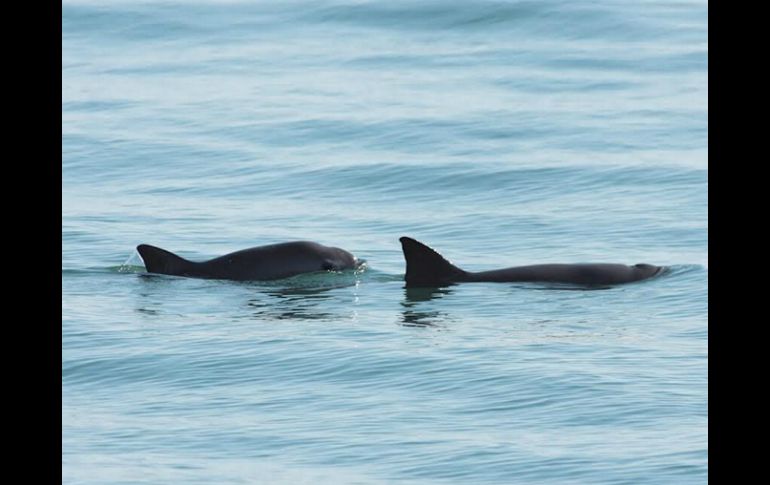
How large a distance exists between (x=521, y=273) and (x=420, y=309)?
137cm

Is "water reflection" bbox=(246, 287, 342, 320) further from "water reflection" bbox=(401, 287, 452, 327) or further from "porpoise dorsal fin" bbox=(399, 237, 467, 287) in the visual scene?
"porpoise dorsal fin" bbox=(399, 237, 467, 287)

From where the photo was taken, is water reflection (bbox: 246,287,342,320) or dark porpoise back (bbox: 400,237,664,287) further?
dark porpoise back (bbox: 400,237,664,287)

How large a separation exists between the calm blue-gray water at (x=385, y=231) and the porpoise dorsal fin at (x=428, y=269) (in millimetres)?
205

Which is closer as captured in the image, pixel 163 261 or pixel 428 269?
pixel 428 269

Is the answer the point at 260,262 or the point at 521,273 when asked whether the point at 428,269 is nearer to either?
the point at 521,273

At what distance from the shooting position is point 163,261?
13.9m

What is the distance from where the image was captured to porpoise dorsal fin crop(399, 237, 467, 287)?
42.4ft

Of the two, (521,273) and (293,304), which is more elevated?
(521,273)

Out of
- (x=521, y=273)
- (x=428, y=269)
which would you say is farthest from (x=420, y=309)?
(x=521, y=273)

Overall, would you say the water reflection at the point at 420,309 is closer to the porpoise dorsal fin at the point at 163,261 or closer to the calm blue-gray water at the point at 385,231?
the calm blue-gray water at the point at 385,231

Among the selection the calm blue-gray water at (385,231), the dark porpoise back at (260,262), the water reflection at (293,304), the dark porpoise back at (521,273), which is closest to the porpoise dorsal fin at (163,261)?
the dark porpoise back at (260,262)

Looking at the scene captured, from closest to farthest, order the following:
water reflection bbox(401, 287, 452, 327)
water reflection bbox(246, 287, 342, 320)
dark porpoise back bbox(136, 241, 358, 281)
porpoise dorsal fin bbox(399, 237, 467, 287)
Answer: water reflection bbox(401, 287, 452, 327), water reflection bbox(246, 287, 342, 320), porpoise dorsal fin bbox(399, 237, 467, 287), dark porpoise back bbox(136, 241, 358, 281)

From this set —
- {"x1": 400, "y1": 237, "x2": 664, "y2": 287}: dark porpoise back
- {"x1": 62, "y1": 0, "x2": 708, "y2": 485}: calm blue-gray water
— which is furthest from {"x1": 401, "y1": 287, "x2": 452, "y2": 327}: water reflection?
{"x1": 400, "y1": 237, "x2": 664, "y2": 287}: dark porpoise back
